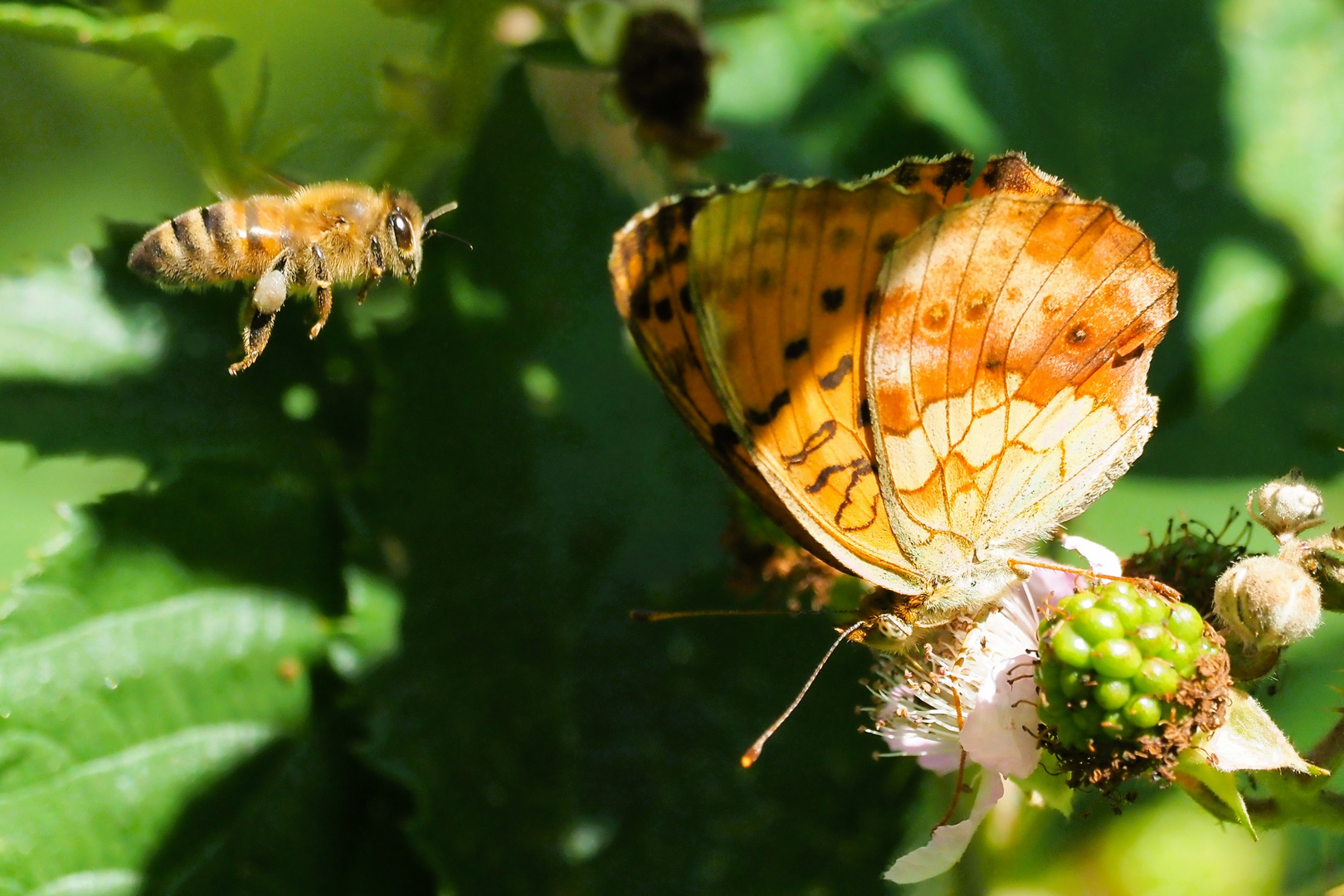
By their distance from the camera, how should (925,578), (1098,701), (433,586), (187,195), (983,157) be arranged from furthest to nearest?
1. (187,195)
2. (983,157)
3. (433,586)
4. (925,578)
5. (1098,701)

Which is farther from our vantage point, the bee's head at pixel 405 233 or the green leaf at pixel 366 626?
the green leaf at pixel 366 626

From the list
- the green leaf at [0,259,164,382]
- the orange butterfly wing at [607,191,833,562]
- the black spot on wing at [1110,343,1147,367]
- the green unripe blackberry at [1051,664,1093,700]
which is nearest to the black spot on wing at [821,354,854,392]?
the orange butterfly wing at [607,191,833,562]

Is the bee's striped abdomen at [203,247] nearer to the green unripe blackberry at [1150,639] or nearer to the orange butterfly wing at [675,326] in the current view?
the orange butterfly wing at [675,326]

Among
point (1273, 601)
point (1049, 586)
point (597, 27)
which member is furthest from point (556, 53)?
point (1273, 601)

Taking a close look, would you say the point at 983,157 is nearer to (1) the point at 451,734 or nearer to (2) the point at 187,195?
(1) the point at 451,734

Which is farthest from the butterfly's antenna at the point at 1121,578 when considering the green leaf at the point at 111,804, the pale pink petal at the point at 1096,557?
the green leaf at the point at 111,804

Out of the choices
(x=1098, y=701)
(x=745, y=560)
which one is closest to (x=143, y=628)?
(x=745, y=560)

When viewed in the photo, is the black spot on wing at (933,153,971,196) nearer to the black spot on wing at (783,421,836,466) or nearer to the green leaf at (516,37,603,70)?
the black spot on wing at (783,421,836,466)

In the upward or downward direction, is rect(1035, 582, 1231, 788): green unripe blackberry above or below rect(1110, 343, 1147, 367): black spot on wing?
below
